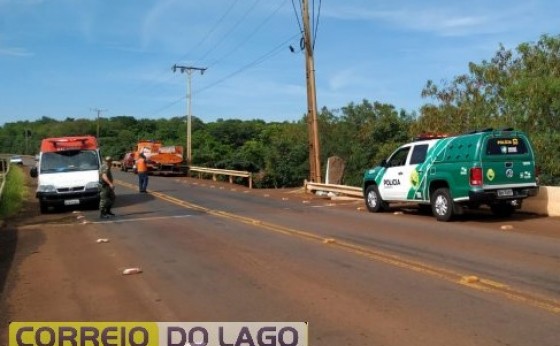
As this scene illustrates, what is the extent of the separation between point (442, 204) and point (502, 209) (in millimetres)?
1865

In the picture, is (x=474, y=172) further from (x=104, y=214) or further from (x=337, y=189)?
(x=104, y=214)

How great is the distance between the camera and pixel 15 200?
78.4ft

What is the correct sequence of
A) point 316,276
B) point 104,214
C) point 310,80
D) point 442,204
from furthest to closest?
point 310,80, point 104,214, point 442,204, point 316,276

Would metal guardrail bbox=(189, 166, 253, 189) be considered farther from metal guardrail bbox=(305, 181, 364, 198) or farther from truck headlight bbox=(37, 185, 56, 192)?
truck headlight bbox=(37, 185, 56, 192)

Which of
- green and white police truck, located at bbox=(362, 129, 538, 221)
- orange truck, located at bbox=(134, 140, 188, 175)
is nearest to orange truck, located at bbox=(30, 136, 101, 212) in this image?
green and white police truck, located at bbox=(362, 129, 538, 221)

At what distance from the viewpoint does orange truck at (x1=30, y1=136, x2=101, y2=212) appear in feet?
63.6

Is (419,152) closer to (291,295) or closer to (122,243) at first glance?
(122,243)

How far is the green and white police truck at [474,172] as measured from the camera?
45.9 feet

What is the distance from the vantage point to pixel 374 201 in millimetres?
17797

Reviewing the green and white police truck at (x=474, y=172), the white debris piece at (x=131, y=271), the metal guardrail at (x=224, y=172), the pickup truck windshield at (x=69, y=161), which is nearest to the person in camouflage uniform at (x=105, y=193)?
the pickup truck windshield at (x=69, y=161)

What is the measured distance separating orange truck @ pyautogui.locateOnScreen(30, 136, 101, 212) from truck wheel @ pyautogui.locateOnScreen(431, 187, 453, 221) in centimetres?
1078

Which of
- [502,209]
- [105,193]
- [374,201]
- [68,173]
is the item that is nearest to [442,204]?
[502,209]

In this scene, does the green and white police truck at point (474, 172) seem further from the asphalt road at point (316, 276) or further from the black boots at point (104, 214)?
the black boots at point (104, 214)

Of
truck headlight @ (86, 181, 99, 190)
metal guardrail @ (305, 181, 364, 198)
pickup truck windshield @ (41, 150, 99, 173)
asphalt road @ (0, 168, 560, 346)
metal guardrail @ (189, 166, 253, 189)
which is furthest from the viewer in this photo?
metal guardrail @ (189, 166, 253, 189)
